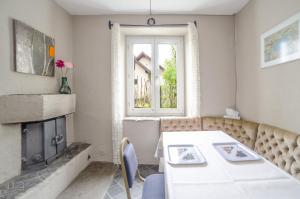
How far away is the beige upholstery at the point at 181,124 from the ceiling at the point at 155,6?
1.71 metres

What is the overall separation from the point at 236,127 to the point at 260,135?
0.51 meters

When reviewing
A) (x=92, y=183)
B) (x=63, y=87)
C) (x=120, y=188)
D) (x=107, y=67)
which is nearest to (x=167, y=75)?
(x=107, y=67)

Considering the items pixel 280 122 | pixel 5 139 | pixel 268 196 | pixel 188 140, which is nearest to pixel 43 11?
pixel 5 139

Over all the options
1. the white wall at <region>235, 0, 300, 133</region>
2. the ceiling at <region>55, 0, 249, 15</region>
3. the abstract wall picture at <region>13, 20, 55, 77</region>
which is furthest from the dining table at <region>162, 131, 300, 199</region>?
the ceiling at <region>55, 0, 249, 15</region>

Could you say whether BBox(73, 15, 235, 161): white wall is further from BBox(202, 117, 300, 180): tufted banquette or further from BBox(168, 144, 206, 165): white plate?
BBox(168, 144, 206, 165): white plate

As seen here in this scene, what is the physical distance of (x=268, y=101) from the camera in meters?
2.28

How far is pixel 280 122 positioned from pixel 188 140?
104 centimetres

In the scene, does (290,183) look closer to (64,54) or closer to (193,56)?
(193,56)

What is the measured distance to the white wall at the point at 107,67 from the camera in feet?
10.2

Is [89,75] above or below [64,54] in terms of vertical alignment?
below

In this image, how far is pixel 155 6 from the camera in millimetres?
2820

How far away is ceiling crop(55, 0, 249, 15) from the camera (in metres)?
2.69

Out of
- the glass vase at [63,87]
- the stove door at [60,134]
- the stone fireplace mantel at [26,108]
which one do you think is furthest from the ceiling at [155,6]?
the stove door at [60,134]

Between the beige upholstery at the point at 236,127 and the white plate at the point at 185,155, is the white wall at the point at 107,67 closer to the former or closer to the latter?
the beige upholstery at the point at 236,127
